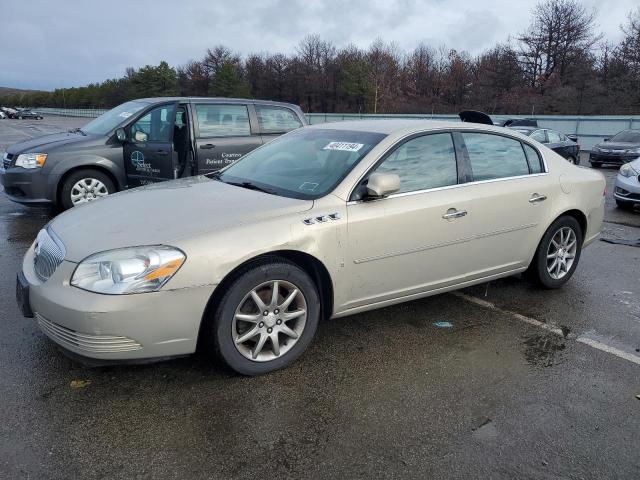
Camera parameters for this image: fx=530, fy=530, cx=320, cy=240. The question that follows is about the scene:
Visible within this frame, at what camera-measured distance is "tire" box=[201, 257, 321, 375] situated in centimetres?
304

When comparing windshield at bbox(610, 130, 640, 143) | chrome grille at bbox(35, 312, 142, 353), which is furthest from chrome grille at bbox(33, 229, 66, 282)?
windshield at bbox(610, 130, 640, 143)

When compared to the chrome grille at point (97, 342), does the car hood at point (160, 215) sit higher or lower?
higher

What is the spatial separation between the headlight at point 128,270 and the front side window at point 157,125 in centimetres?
469

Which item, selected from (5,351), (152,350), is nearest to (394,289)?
(152,350)

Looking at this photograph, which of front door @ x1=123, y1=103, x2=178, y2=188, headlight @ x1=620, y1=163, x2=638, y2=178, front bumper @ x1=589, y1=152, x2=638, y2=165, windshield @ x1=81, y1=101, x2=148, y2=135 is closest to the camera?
front door @ x1=123, y1=103, x2=178, y2=188

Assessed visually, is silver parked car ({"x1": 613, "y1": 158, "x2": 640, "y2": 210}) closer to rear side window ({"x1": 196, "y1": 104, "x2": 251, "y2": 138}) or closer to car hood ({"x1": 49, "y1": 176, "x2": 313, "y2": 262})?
rear side window ({"x1": 196, "y1": 104, "x2": 251, "y2": 138})

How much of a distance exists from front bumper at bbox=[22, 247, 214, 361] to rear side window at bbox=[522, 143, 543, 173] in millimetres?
3148

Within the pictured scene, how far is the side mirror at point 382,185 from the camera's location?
11.2ft

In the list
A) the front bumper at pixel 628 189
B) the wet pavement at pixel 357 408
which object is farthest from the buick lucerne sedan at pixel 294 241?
the front bumper at pixel 628 189

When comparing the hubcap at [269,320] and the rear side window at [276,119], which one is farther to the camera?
the rear side window at [276,119]

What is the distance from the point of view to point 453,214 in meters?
3.94

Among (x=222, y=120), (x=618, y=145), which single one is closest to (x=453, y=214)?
(x=222, y=120)

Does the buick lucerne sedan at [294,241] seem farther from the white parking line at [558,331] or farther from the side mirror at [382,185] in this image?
the white parking line at [558,331]

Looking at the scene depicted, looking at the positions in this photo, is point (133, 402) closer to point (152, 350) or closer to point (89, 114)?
point (152, 350)
